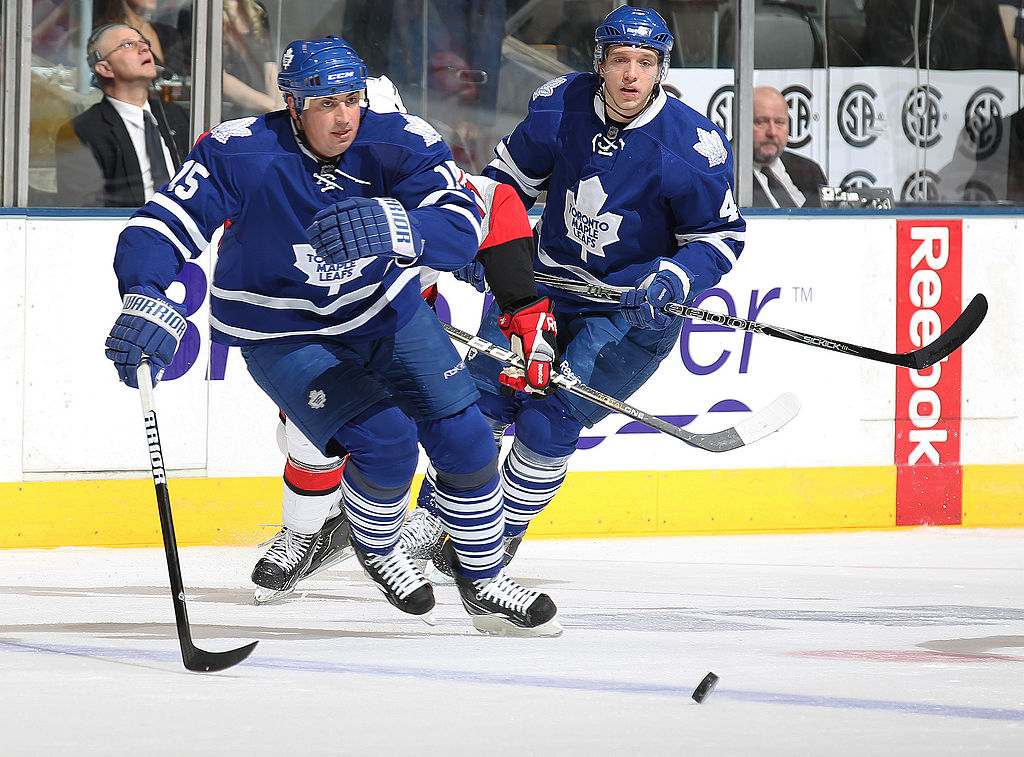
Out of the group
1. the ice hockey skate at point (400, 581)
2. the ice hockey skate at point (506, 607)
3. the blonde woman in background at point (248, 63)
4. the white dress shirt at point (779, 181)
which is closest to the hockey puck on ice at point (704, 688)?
the ice hockey skate at point (506, 607)

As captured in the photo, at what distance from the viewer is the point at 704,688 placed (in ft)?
8.30

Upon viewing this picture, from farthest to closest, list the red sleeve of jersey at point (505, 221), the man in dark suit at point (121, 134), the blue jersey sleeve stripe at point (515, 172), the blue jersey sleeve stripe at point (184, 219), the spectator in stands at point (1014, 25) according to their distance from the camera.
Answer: the spectator in stands at point (1014, 25), the man in dark suit at point (121, 134), the blue jersey sleeve stripe at point (515, 172), the red sleeve of jersey at point (505, 221), the blue jersey sleeve stripe at point (184, 219)

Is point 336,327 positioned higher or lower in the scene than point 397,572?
higher

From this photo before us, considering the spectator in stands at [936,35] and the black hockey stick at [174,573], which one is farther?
the spectator in stands at [936,35]

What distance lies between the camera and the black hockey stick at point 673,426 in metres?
3.73

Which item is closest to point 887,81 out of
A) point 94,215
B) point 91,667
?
point 94,215

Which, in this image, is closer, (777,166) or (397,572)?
(397,572)

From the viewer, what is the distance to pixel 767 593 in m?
4.04

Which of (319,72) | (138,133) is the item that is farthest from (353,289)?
(138,133)

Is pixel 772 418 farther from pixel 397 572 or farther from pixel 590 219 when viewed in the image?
pixel 397 572

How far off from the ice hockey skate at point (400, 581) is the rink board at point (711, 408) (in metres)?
1.50

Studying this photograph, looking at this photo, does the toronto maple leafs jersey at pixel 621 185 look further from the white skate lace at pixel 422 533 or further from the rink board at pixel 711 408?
the rink board at pixel 711 408

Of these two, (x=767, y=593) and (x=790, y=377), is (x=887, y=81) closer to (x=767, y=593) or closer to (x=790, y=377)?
(x=790, y=377)

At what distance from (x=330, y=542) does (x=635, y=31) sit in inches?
54.6
